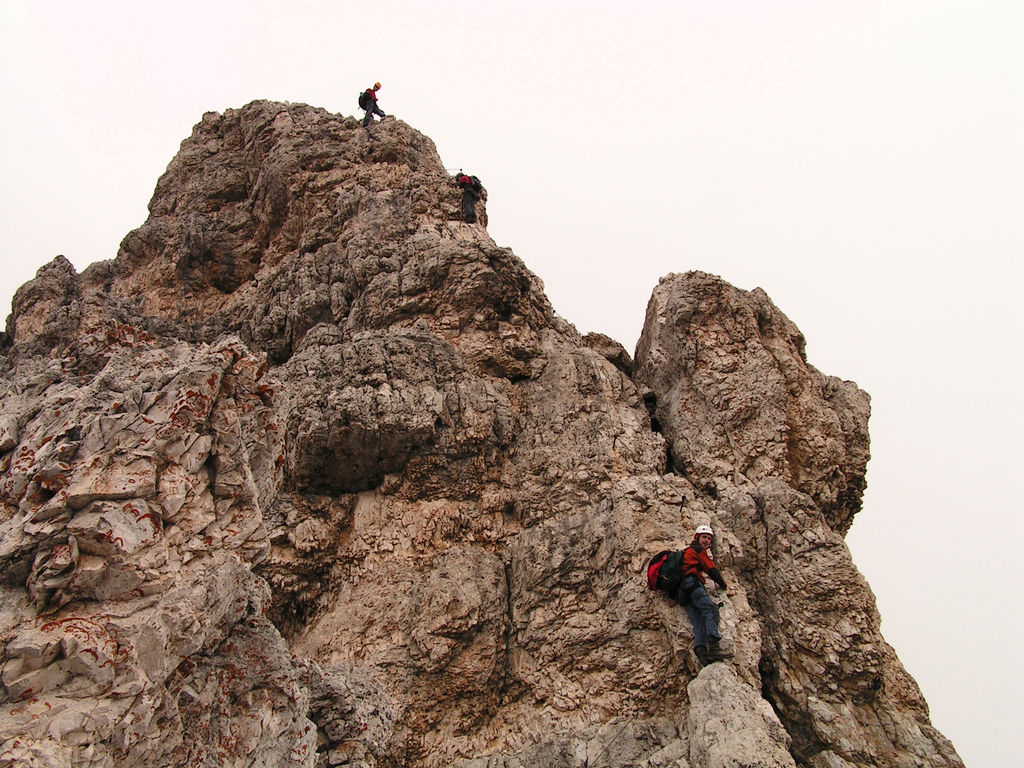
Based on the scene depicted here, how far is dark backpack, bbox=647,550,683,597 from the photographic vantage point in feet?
36.7

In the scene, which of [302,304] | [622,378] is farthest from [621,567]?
[302,304]

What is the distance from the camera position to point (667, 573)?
37.0 ft

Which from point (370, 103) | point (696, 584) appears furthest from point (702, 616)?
point (370, 103)

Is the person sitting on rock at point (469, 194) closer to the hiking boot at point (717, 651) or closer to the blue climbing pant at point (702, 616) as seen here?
the blue climbing pant at point (702, 616)

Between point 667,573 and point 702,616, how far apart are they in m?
0.86

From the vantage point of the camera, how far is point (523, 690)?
38.9 ft

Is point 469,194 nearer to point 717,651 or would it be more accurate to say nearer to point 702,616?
point 702,616

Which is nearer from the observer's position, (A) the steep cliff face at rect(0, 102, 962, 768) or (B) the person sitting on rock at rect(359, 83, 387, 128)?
(A) the steep cliff face at rect(0, 102, 962, 768)

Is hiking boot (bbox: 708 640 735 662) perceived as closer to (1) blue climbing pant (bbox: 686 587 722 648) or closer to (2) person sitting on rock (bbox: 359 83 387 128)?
(1) blue climbing pant (bbox: 686 587 722 648)

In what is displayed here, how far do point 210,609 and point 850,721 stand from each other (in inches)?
406

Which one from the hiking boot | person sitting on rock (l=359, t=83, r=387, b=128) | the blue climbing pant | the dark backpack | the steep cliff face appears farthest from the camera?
person sitting on rock (l=359, t=83, r=387, b=128)

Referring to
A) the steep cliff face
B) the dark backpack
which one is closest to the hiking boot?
the steep cliff face

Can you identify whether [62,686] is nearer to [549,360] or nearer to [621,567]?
[621,567]

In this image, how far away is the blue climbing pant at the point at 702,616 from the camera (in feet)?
34.9
